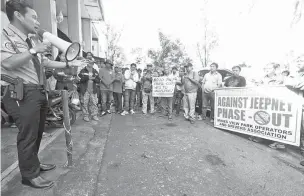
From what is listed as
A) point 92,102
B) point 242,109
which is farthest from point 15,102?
point 242,109

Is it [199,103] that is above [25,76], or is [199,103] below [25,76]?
below

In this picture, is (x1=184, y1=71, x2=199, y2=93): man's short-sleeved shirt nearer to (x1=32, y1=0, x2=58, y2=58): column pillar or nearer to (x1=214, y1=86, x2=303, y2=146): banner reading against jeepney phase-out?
(x1=214, y1=86, x2=303, y2=146): banner reading against jeepney phase-out

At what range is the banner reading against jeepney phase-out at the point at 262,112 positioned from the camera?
405 centimetres

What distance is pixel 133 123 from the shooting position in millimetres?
5902

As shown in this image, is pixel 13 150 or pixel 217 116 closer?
pixel 13 150

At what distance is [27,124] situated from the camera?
2.07m

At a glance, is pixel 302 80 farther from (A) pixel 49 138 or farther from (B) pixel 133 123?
(A) pixel 49 138

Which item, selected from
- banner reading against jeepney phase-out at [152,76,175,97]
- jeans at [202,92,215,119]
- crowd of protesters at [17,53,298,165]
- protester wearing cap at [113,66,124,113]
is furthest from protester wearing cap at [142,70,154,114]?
jeans at [202,92,215,119]

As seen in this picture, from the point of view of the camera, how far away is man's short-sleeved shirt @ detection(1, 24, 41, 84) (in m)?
1.97

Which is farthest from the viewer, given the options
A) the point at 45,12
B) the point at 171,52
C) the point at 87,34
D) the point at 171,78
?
the point at 171,52

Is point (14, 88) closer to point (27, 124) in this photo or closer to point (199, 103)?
point (27, 124)

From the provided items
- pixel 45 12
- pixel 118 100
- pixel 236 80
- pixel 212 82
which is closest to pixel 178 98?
pixel 212 82

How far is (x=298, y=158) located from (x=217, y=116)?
217 centimetres

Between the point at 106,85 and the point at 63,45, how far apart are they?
465cm
